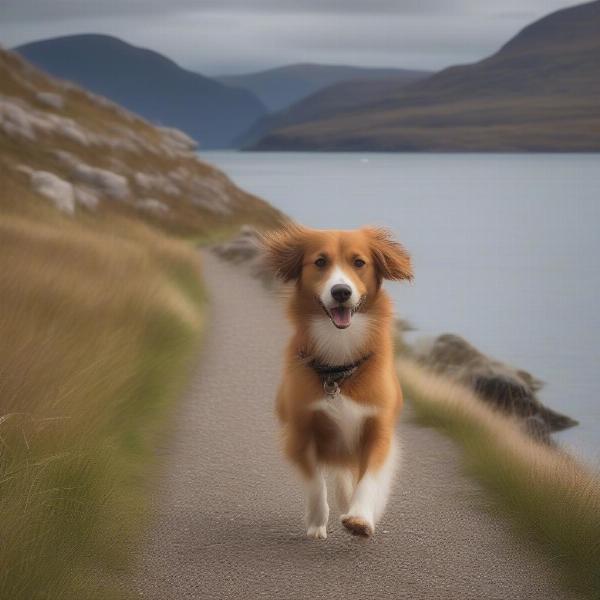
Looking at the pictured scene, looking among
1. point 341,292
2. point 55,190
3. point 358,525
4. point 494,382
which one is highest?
point 341,292

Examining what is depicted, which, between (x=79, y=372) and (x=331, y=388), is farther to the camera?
(x=79, y=372)

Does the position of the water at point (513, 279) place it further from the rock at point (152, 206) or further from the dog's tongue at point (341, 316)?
the rock at point (152, 206)

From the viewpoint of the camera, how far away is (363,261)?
4645 millimetres

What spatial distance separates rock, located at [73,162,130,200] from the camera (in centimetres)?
2377

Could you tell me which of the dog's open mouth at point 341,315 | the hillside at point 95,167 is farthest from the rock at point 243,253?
the dog's open mouth at point 341,315

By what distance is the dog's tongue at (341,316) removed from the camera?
4500 millimetres

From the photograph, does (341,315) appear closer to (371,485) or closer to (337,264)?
(337,264)

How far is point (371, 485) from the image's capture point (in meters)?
4.73

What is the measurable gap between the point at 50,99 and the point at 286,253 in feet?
85.0

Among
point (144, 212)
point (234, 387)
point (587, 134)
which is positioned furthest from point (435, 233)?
point (587, 134)

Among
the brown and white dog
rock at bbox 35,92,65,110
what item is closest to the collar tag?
the brown and white dog

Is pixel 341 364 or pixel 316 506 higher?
pixel 341 364

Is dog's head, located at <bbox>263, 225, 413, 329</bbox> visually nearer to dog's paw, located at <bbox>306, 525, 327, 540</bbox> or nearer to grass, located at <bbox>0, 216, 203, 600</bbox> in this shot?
dog's paw, located at <bbox>306, 525, 327, 540</bbox>

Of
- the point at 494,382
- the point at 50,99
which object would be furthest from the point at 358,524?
the point at 50,99
